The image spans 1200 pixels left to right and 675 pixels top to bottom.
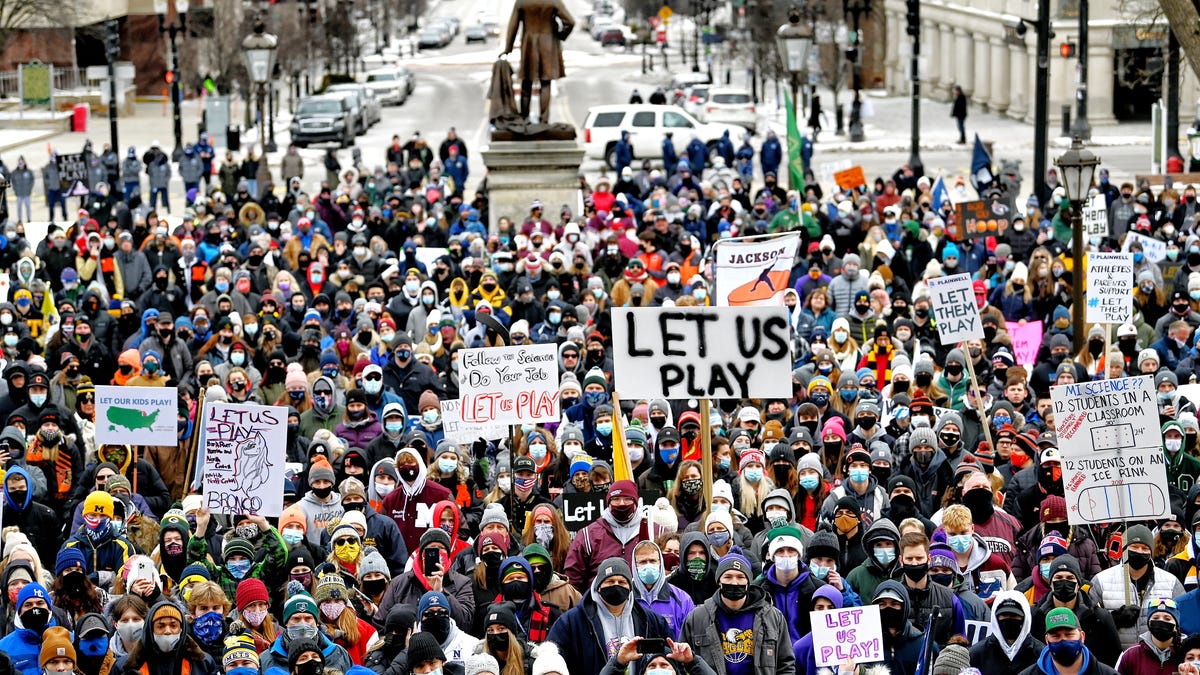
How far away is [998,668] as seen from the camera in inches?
418

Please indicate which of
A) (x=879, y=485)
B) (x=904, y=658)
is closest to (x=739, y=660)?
(x=904, y=658)

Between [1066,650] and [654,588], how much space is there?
212 centimetres

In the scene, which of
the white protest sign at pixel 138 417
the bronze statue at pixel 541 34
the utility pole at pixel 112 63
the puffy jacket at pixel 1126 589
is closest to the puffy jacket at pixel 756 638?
the puffy jacket at pixel 1126 589

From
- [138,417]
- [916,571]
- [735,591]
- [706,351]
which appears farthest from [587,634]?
[138,417]

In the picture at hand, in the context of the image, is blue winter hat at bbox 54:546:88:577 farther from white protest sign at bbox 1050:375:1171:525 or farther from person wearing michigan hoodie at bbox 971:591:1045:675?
white protest sign at bbox 1050:375:1171:525

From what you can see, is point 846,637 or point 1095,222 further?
point 1095,222

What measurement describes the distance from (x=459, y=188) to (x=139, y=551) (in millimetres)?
20358

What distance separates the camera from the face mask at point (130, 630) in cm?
1098

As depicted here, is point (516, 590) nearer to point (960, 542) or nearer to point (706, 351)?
point (706, 351)

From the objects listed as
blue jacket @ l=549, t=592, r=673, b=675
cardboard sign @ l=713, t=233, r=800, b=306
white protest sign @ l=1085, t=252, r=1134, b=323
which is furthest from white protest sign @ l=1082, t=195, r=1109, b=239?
blue jacket @ l=549, t=592, r=673, b=675

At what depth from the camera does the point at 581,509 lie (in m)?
13.3

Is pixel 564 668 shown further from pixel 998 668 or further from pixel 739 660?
pixel 998 668

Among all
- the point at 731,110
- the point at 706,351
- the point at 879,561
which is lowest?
the point at 879,561

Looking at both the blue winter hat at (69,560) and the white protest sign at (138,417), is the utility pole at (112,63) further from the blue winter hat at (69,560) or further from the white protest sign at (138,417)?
the blue winter hat at (69,560)
